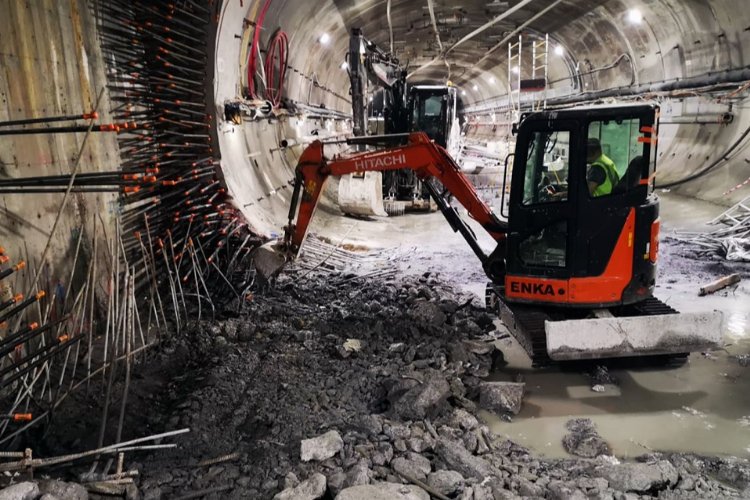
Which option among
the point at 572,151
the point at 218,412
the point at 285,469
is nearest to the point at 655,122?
the point at 572,151

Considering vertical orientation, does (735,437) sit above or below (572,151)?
below

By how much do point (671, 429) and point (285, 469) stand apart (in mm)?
2831

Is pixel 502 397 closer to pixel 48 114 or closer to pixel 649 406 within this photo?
pixel 649 406

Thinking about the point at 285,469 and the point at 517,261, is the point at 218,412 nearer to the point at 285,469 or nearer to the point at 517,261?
the point at 285,469

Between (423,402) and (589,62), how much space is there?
16.4 metres

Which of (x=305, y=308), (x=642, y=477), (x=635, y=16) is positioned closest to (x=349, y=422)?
(x=642, y=477)

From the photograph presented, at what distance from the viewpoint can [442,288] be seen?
709 cm

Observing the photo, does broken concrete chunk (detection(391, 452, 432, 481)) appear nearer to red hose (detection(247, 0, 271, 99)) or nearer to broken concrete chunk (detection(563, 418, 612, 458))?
broken concrete chunk (detection(563, 418, 612, 458))

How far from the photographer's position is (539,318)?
4.90m

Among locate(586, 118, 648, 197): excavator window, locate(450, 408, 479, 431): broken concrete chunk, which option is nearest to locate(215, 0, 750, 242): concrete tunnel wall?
locate(450, 408, 479, 431): broken concrete chunk

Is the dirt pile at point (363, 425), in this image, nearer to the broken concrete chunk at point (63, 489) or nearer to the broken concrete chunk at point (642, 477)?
the broken concrete chunk at point (642, 477)

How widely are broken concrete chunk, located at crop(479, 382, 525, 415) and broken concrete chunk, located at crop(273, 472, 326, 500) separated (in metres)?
1.65

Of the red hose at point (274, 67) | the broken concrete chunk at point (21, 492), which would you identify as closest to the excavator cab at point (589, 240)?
the broken concrete chunk at point (21, 492)

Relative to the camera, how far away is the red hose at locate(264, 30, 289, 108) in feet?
32.6
